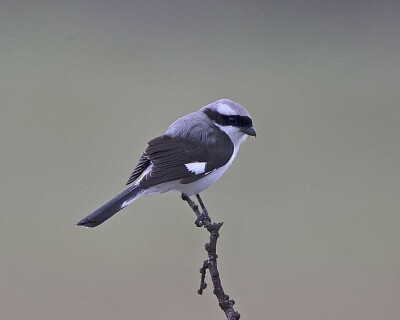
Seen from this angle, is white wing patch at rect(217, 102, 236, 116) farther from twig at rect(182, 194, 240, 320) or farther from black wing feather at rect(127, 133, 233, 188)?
twig at rect(182, 194, 240, 320)

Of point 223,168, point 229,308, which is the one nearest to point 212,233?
point 229,308

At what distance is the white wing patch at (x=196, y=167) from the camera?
2.81 meters

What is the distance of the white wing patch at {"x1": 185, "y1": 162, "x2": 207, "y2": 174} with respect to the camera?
2.81 metres

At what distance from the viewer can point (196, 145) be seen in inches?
115

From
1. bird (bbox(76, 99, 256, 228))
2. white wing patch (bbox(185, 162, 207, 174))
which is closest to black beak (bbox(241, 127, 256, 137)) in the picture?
bird (bbox(76, 99, 256, 228))

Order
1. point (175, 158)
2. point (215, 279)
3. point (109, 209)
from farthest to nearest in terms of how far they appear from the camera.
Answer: point (175, 158) → point (109, 209) → point (215, 279)

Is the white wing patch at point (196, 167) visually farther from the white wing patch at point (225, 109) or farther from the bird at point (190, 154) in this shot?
the white wing patch at point (225, 109)

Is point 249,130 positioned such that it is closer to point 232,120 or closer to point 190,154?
point 232,120

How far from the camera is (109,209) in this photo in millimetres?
2568

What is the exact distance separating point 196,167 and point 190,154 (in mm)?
57

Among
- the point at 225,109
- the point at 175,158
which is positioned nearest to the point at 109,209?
the point at 175,158

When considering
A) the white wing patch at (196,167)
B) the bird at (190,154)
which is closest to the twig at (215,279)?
the bird at (190,154)

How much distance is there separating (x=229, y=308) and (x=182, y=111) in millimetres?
7516

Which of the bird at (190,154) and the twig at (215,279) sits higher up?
the bird at (190,154)
